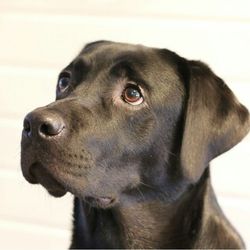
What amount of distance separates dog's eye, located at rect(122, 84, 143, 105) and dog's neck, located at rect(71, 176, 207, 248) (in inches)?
10.4

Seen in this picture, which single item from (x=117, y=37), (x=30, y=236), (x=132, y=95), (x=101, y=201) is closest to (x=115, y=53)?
(x=132, y=95)

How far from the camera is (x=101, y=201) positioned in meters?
1.36

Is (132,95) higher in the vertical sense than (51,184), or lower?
higher

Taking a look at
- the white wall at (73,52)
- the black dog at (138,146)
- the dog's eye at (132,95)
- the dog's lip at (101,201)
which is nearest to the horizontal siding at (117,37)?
the white wall at (73,52)

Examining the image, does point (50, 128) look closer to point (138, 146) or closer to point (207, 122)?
point (138, 146)

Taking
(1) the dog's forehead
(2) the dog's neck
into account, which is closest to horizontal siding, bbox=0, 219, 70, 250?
(2) the dog's neck

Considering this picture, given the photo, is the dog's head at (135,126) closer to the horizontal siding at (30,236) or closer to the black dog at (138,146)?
the black dog at (138,146)

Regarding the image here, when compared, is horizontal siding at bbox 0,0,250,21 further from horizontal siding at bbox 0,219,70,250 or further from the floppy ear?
horizontal siding at bbox 0,219,70,250

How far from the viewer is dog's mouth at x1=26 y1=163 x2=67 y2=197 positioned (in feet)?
4.12

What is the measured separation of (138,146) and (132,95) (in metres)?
0.12

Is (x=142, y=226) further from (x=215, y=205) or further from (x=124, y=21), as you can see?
(x=124, y=21)

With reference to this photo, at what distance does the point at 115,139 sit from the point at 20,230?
0.94 metres

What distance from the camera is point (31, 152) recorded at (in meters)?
1.24

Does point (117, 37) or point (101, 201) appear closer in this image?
point (101, 201)
